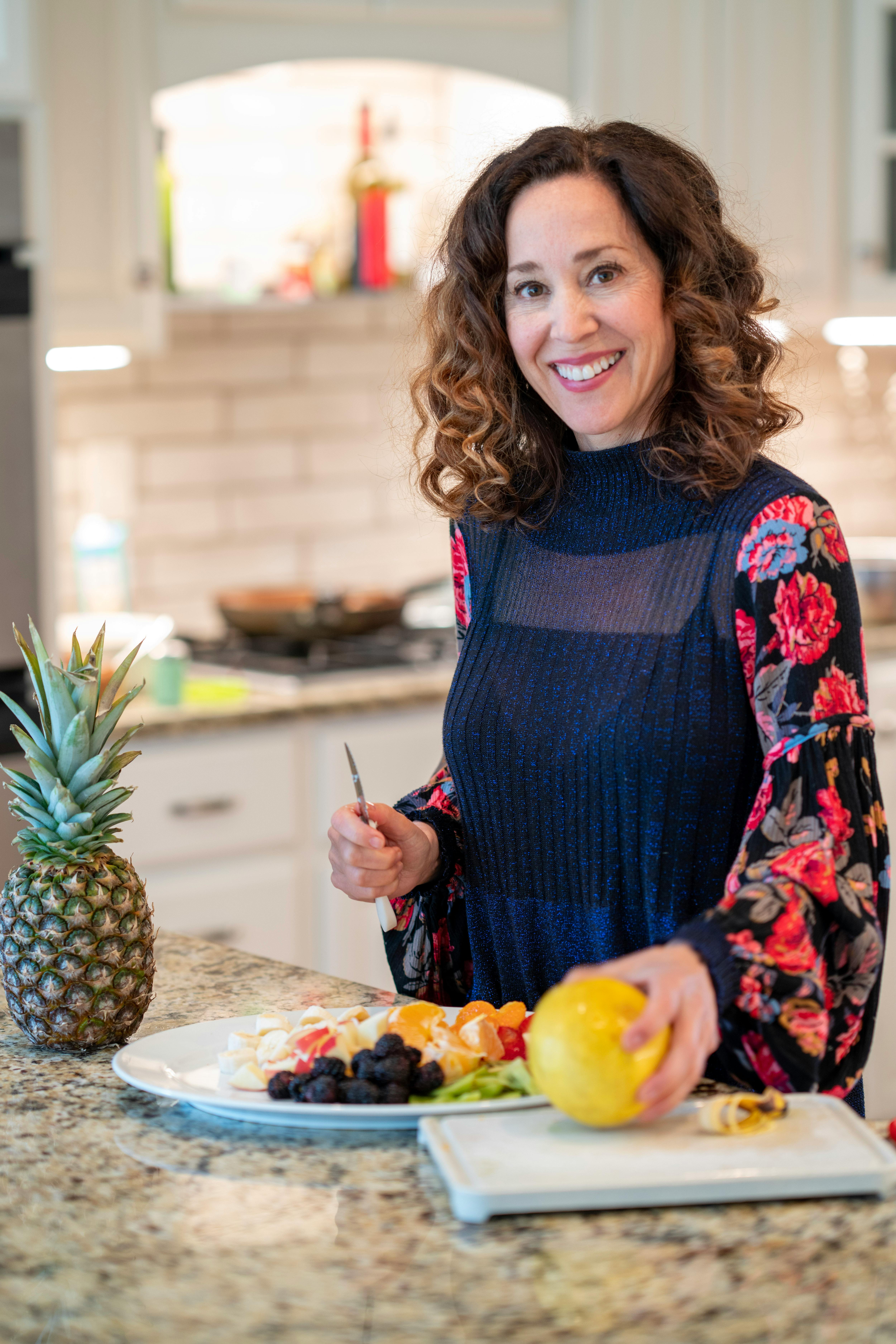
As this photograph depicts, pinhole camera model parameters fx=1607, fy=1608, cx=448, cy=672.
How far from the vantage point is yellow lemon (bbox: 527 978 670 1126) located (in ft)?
3.43

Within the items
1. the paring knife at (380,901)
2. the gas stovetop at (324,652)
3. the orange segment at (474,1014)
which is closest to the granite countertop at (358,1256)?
the orange segment at (474,1014)

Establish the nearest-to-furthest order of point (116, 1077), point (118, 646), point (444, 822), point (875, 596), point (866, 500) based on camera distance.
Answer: point (116, 1077) < point (444, 822) < point (118, 646) < point (875, 596) < point (866, 500)

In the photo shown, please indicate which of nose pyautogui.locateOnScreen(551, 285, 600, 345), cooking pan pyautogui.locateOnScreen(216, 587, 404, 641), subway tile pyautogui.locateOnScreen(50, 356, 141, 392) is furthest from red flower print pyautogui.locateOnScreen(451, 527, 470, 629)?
subway tile pyautogui.locateOnScreen(50, 356, 141, 392)

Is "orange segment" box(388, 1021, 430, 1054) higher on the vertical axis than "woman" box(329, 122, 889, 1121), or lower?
lower

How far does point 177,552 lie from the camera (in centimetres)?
385

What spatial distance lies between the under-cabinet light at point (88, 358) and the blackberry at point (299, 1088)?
97.3 inches

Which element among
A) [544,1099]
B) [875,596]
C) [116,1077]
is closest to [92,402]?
[875,596]

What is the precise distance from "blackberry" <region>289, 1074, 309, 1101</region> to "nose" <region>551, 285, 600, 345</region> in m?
0.78

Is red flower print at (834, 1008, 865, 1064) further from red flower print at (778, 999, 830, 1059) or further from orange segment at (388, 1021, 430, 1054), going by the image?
orange segment at (388, 1021, 430, 1054)

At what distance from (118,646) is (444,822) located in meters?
1.72

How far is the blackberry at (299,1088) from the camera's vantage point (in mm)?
1185

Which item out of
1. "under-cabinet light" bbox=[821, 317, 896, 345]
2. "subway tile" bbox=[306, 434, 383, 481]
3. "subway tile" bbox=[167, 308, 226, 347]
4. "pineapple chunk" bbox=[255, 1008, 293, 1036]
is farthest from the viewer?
"under-cabinet light" bbox=[821, 317, 896, 345]

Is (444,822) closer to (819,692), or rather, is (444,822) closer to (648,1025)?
(819,692)

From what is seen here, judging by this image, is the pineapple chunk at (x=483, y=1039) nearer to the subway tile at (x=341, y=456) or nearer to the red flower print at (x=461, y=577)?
the red flower print at (x=461, y=577)
